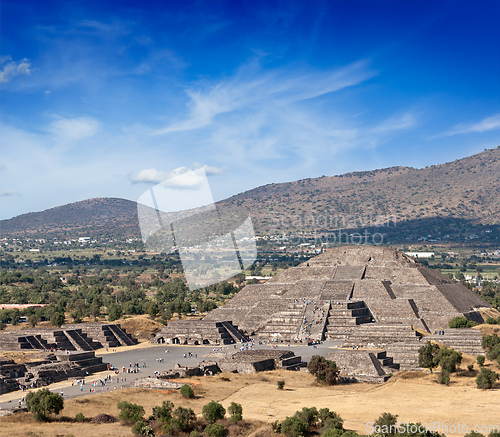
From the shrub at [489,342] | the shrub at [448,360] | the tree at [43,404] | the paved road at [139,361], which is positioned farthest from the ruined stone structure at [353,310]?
the tree at [43,404]

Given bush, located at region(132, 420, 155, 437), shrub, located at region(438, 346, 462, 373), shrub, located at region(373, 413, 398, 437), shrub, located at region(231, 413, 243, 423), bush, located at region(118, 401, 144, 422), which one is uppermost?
bush, located at region(118, 401, 144, 422)

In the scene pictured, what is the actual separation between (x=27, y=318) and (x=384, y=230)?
143 m

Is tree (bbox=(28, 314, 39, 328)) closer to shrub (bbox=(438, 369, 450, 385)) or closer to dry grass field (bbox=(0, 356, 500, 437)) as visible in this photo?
dry grass field (bbox=(0, 356, 500, 437))

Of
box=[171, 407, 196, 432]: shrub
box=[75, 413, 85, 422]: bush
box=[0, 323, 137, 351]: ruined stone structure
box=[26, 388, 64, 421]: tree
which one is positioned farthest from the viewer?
box=[0, 323, 137, 351]: ruined stone structure

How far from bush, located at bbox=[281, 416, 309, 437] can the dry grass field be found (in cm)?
97

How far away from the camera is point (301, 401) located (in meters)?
36.2

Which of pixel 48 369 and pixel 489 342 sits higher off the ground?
pixel 48 369

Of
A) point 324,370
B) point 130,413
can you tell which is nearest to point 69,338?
point 324,370

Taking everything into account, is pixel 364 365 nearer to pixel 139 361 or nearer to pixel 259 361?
pixel 259 361

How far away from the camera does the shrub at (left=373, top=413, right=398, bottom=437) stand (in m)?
27.2

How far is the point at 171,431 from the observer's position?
29.5 metres

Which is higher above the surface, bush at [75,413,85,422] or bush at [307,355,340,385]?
bush at [75,413,85,422]

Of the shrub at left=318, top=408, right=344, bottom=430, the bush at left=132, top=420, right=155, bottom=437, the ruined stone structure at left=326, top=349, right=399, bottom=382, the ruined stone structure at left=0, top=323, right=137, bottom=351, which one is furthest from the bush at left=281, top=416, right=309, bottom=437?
the ruined stone structure at left=0, top=323, right=137, bottom=351

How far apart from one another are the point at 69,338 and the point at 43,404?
83.9 feet
